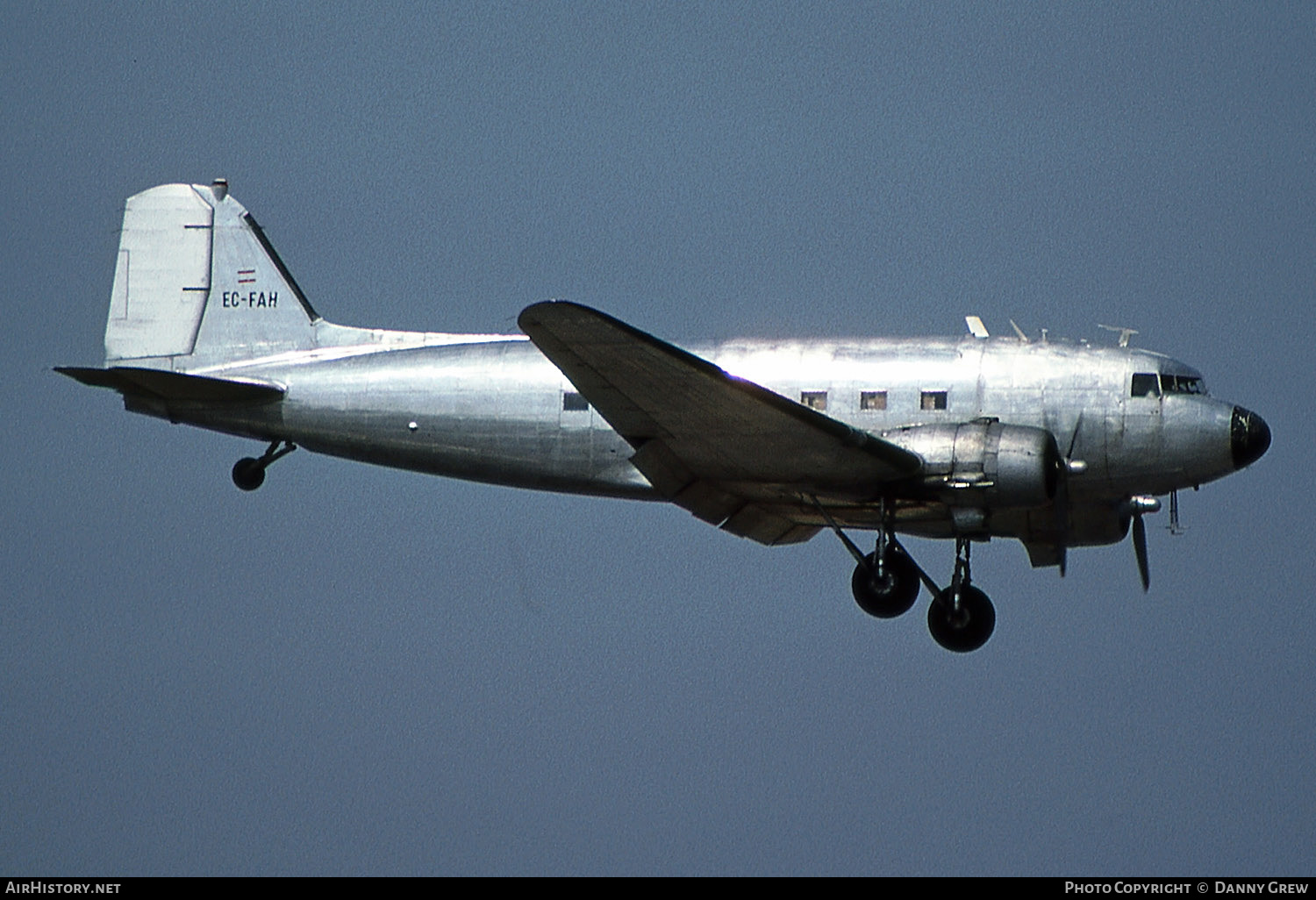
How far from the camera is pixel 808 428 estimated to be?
67.5 feet

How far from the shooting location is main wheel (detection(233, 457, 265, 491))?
82.0 feet

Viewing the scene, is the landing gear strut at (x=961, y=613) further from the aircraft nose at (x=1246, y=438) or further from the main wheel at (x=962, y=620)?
the aircraft nose at (x=1246, y=438)

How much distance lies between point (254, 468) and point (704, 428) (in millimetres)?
6653

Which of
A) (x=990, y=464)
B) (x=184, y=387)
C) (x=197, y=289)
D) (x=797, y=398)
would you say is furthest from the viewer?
(x=197, y=289)

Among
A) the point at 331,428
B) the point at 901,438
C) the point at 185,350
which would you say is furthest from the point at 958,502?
the point at 185,350

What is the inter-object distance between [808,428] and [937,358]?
2644 millimetres

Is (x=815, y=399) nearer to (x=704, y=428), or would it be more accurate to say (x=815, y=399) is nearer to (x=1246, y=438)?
A: (x=704, y=428)

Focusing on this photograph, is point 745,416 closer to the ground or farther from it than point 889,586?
farther from it

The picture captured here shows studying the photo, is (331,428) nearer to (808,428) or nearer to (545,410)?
(545,410)

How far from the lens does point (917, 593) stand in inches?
874

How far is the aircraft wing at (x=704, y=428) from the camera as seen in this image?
1956 centimetres

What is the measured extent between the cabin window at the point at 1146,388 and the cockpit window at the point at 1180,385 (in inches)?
3.0

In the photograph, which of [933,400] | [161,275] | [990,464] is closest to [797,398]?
[933,400]

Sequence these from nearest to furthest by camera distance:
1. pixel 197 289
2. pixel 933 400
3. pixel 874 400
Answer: pixel 933 400
pixel 874 400
pixel 197 289
